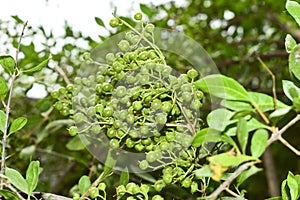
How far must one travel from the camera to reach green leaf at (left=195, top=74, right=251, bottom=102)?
638mm

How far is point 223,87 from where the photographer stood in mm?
649

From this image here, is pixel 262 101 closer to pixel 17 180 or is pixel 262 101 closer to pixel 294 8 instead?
pixel 294 8

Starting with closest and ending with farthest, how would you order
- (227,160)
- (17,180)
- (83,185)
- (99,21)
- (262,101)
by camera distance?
(227,160)
(262,101)
(17,180)
(83,185)
(99,21)

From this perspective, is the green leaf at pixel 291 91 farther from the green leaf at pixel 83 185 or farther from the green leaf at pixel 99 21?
the green leaf at pixel 99 21

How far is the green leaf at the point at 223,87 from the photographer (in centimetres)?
64

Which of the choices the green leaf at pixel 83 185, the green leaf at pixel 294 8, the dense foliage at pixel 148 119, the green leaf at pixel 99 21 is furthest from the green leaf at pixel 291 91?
the green leaf at pixel 99 21

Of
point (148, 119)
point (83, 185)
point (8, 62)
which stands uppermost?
point (8, 62)

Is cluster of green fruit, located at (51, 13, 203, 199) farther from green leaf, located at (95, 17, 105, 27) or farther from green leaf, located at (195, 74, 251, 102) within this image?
green leaf, located at (95, 17, 105, 27)

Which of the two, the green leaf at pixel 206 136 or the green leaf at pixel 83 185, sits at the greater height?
the green leaf at pixel 206 136

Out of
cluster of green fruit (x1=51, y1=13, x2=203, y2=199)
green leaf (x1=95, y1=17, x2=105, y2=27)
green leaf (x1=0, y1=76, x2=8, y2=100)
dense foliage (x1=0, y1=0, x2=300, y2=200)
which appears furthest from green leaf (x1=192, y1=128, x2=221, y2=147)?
green leaf (x1=95, y1=17, x2=105, y2=27)

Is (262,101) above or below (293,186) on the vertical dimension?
above

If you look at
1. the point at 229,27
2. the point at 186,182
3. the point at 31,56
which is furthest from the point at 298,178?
the point at 229,27

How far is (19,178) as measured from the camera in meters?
0.80

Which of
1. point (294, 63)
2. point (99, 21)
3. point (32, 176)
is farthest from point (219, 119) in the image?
point (99, 21)
